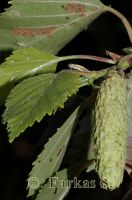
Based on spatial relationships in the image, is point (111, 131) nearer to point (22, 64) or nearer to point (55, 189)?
point (22, 64)

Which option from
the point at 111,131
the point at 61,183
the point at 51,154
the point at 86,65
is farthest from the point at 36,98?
the point at 86,65

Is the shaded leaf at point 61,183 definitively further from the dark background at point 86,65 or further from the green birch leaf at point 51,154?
the dark background at point 86,65

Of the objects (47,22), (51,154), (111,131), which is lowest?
(51,154)

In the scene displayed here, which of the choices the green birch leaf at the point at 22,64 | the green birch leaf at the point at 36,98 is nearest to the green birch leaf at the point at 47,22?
the green birch leaf at the point at 22,64

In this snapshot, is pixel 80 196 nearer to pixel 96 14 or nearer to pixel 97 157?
pixel 96 14

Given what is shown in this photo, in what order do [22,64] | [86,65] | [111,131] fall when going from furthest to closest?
[86,65] < [22,64] < [111,131]

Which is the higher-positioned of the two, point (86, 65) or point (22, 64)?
point (22, 64)

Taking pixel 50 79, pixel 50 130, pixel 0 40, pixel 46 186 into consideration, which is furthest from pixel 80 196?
pixel 50 79

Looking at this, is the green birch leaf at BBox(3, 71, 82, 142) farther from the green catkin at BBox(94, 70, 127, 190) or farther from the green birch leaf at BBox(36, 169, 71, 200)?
the green birch leaf at BBox(36, 169, 71, 200)
